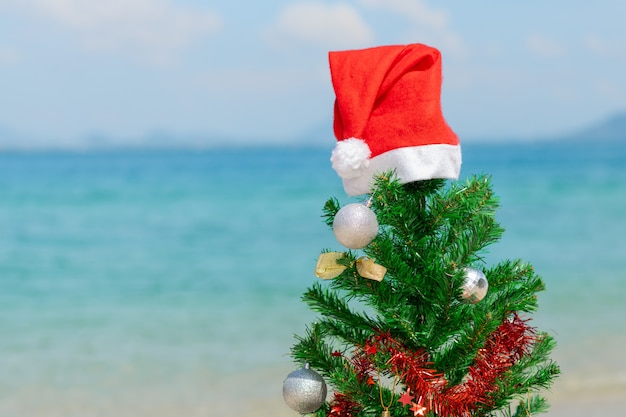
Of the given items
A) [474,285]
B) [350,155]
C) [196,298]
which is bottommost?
[474,285]

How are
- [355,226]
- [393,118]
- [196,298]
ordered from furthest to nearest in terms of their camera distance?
[196,298] → [393,118] → [355,226]

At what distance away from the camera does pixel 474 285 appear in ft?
5.21

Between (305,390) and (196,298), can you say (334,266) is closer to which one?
(305,390)

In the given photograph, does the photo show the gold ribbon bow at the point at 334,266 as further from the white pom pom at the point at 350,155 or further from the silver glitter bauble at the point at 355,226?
the white pom pom at the point at 350,155

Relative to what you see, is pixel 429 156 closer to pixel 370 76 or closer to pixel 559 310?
pixel 370 76

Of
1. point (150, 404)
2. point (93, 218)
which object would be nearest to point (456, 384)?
point (150, 404)

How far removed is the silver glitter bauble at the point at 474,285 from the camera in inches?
62.6

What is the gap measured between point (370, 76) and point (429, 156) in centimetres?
20

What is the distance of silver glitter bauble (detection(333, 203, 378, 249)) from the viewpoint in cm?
156

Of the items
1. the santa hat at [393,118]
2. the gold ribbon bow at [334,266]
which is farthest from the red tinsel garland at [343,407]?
the santa hat at [393,118]

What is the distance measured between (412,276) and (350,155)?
276mm

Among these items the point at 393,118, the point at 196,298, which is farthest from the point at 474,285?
the point at 196,298

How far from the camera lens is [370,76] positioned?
1.66 meters

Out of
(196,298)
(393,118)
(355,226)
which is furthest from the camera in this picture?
(196,298)
